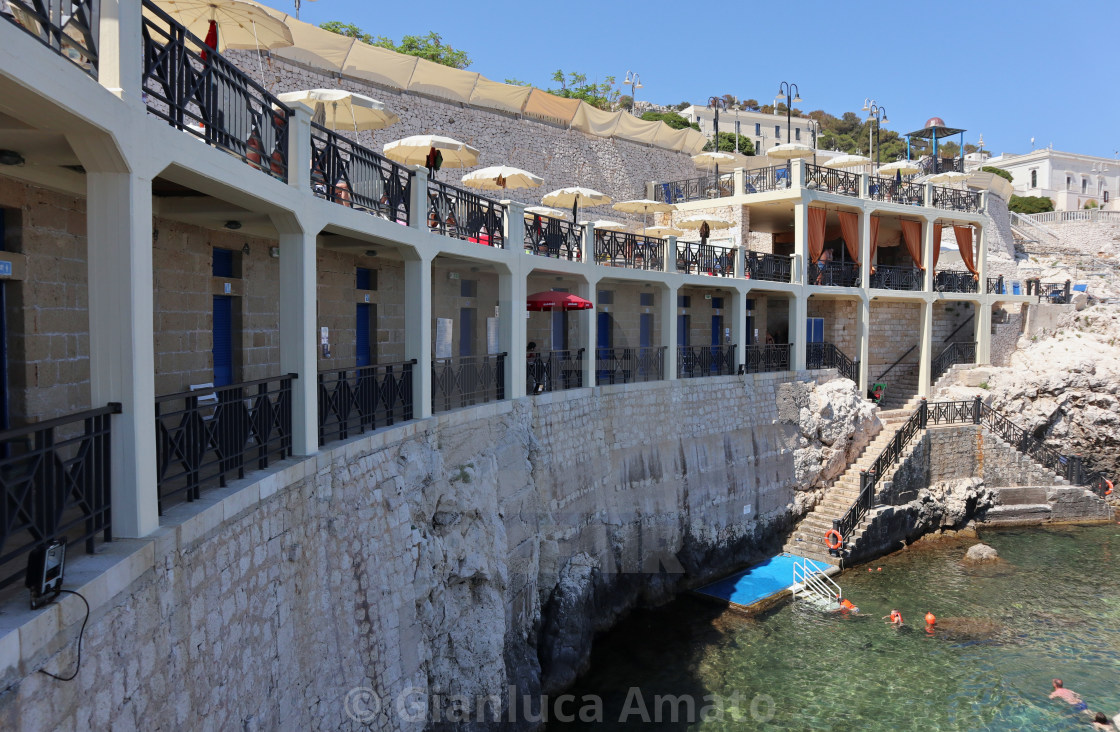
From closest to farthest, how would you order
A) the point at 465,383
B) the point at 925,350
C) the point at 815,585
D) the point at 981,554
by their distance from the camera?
1. the point at 465,383
2. the point at 815,585
3. the point at 981,554
4. the point at 925,350

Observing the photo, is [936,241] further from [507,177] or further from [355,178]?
[355,178]

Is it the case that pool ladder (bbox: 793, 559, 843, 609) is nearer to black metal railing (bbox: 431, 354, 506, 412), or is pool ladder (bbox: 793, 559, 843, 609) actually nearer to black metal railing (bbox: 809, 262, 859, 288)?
black metal railing (bbox: 431, 354, 506, 412)

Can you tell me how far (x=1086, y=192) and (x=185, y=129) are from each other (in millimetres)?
74149

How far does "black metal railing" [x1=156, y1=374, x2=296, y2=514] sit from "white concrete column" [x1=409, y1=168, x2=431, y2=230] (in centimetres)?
383

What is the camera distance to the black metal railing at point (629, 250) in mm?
17891

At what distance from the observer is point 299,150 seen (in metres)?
8.27

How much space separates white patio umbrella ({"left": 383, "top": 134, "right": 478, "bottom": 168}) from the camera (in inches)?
539

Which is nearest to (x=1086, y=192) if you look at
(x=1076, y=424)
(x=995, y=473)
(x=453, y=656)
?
(x=1076, y=424)

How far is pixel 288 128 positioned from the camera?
27.2 feet

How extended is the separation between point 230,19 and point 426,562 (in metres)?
8.05

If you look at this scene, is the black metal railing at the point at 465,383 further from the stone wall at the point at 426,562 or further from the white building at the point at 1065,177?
the white building at the point at 1065,177

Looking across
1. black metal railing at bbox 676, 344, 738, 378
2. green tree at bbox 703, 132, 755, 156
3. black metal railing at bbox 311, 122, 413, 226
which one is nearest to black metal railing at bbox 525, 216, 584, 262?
black metal railing at bbox 676, 344, 738, 378

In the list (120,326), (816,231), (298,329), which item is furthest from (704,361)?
(120,326)

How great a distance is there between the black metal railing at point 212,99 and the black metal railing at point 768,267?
1653cm
